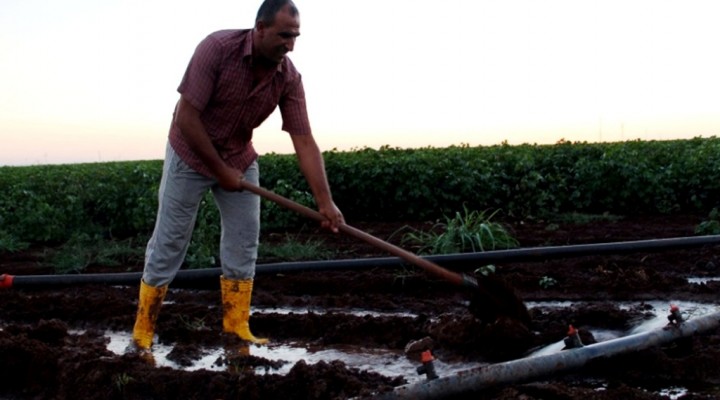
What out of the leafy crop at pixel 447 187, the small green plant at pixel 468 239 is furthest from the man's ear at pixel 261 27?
the leafy crop at pixel 447 187

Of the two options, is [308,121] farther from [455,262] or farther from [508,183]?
[508,183]

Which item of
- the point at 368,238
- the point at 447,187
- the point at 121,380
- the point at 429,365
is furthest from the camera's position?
the point at 447,187

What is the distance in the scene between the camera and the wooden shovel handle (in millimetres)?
4863

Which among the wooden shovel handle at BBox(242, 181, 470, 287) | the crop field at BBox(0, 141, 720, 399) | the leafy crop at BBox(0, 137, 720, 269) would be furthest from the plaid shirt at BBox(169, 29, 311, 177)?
the leafy crop at BBox(0, 137, 720, 269)

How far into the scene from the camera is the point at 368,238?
16.0 ft

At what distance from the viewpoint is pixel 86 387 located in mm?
4645

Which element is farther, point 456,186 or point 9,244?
point 456,186

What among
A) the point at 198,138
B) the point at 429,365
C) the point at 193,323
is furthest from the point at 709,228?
the point at 429,365

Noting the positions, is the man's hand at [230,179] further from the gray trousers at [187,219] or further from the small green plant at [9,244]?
the small green plant at [9,244]

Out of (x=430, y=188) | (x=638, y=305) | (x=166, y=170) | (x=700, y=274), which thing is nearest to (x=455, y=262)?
(x=638, y=305)

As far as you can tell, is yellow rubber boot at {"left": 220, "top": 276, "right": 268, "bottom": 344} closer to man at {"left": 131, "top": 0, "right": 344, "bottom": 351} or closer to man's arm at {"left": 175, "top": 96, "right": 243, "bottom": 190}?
man at {"left": 131, "top": 0, "right": 344, "bottom": 351}

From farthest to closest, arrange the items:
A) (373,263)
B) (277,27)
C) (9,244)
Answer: (9,244)
(373,263)
(277,27)

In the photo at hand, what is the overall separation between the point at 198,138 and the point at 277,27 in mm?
722

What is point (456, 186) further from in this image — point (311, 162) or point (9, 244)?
point (311, 162)
